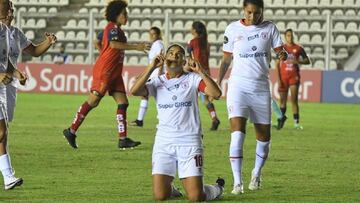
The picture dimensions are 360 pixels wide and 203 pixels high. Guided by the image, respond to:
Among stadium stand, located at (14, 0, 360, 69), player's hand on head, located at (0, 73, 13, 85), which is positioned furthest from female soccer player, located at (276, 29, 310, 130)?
stadium stand, located at (14, 0, 360, 69)

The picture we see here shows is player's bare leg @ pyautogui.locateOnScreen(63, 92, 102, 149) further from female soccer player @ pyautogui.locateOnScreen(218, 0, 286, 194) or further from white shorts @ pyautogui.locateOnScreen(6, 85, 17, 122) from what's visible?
female soccer player @ pyautogui.locateOnScreen(218, 0, 286, 194)

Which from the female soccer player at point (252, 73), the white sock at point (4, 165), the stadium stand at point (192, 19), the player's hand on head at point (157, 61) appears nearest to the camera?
the player's hand on head at point (157, 61)

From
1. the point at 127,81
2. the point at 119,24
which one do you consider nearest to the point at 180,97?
the point at 119,24

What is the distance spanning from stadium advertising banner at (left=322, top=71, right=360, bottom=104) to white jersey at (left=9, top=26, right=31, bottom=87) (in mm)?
23777

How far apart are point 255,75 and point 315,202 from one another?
196cm

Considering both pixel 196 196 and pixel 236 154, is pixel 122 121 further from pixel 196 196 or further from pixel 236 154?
pixel 196 196

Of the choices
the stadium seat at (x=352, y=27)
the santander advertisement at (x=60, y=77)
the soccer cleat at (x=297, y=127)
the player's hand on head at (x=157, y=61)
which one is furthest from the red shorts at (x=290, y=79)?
the stadium seat at (x=352, y=27)

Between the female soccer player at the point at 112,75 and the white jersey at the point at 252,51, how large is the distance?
4799mm

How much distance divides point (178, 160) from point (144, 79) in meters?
0.90

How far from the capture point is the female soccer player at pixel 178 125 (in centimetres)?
1079

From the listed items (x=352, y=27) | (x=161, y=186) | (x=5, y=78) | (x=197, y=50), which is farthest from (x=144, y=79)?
(x=352, y=27)

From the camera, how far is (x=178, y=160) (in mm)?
10891

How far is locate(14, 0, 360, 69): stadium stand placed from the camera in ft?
130

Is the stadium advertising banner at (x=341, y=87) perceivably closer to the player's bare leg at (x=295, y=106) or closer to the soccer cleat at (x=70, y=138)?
the player's bare leg at (x=295, y=106)
